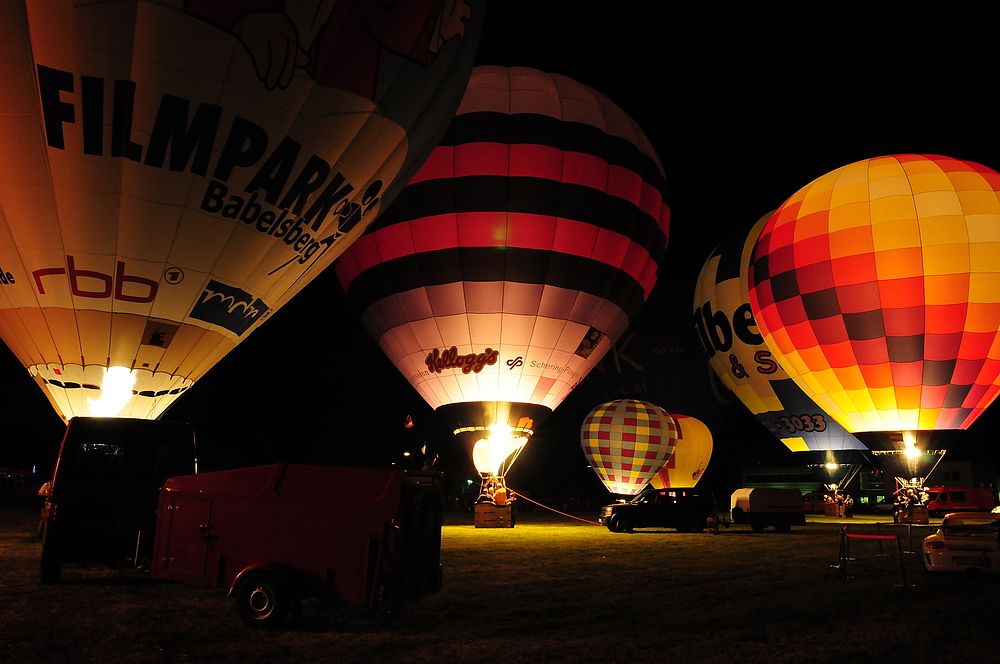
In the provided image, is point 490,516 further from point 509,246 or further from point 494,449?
point 509,246

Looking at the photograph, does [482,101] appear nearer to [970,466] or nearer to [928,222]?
[928,222]

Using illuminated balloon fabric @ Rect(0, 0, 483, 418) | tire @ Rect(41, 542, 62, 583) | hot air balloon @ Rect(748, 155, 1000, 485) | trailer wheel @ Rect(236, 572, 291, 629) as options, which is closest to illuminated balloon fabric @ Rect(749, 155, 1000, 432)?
hot air balloon @ Rect(748, 155, 1000, 485)

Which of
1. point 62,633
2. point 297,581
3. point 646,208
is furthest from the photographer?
point 646,208

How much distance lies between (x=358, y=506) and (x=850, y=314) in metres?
15.7

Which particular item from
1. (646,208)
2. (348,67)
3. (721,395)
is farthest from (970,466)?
(348,67)

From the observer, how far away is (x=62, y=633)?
5793 millimetres

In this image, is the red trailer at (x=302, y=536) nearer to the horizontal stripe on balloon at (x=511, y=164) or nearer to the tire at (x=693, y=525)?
the horizontal stripe on balloon at (x=511, y=164)

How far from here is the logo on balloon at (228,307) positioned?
10164 mm

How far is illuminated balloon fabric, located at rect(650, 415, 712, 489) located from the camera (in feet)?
99.9

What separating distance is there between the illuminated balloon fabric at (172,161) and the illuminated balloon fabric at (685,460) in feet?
73.6

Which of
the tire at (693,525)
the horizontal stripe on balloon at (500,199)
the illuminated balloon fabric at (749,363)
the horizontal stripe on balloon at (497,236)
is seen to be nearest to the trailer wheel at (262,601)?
the horizontal stripe on balloon at (500,199)

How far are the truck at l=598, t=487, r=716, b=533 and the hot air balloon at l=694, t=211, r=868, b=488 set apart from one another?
8.87 meters

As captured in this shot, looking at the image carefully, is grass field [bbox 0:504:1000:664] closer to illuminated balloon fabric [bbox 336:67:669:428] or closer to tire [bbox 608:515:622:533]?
illuminated balloon fabric [bbox 336:67:669:428]

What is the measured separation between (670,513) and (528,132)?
9.87 m
